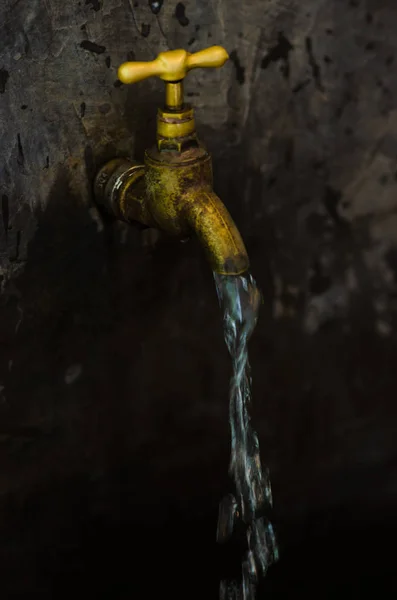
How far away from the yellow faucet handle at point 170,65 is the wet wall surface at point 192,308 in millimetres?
110

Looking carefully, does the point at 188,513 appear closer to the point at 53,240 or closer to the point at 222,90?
the point at 53,240

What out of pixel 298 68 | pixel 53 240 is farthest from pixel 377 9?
pixel 53 240

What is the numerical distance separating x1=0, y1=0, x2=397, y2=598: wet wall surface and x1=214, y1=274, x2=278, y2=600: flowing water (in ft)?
0.13

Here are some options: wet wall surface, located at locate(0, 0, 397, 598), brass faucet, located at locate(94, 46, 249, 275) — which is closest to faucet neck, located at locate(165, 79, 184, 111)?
brass faucet, located at locate(94, 46, 249, 275)

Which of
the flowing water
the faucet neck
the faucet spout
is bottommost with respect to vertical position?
the flowing water

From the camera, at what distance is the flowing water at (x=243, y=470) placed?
0.67 m

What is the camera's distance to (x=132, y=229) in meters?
0.78

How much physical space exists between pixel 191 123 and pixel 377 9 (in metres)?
0.29

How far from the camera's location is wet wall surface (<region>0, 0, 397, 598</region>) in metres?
0.69

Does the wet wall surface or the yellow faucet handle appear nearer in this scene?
the yellow faucet handle

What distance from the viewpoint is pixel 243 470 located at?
2.84ft

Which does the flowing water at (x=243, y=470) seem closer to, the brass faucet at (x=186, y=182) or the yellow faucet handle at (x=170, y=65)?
the brass faucet at (x=186, y=182)

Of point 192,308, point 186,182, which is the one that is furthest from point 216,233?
point 192,308

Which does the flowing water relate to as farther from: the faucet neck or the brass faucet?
the faucet neck
